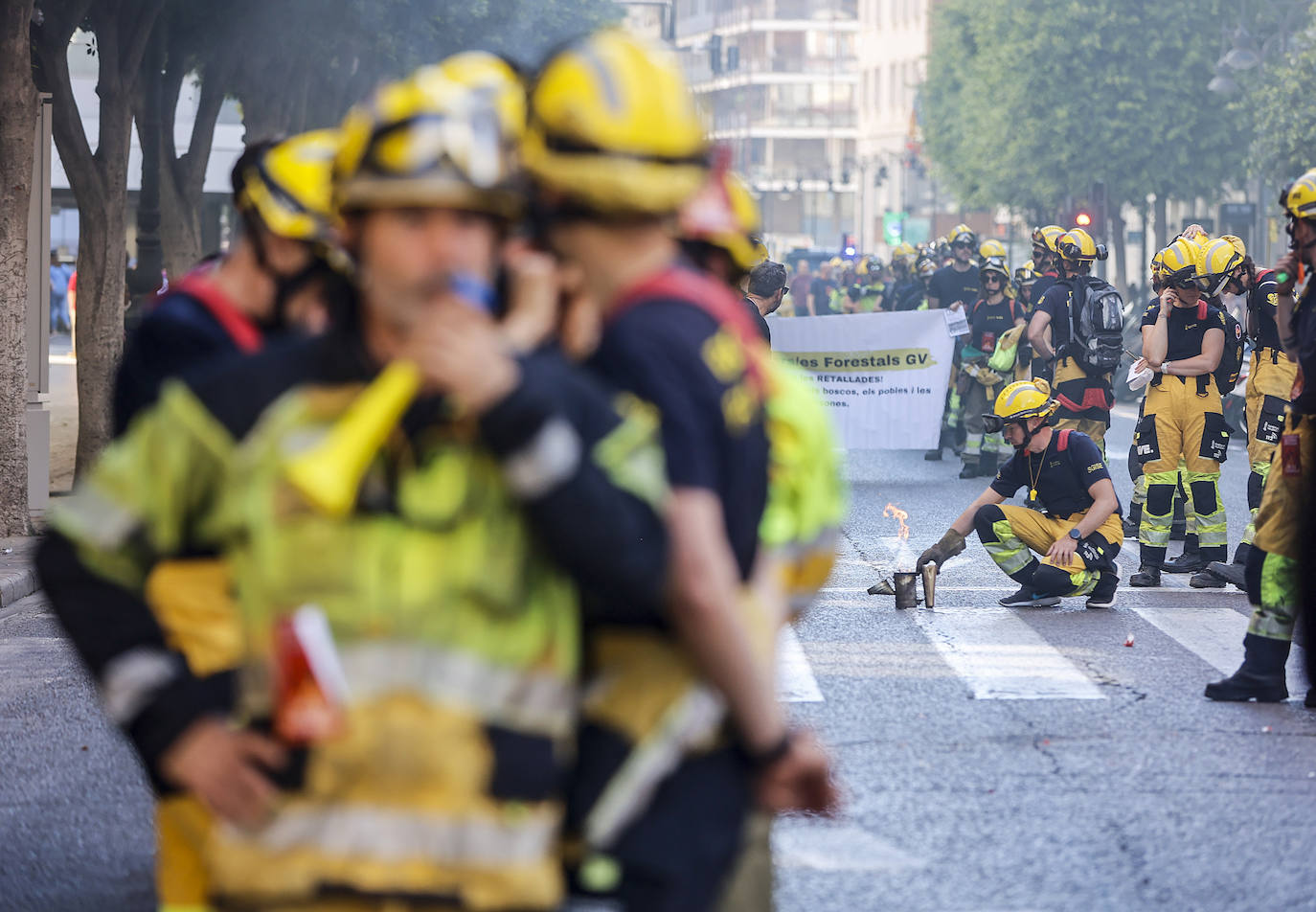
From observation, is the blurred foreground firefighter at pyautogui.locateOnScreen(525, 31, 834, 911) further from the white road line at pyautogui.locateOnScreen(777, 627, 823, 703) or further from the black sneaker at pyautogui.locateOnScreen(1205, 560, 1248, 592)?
the black sneaker at pyautogui.locateOnScreen(1205, 560, 1248, 592)

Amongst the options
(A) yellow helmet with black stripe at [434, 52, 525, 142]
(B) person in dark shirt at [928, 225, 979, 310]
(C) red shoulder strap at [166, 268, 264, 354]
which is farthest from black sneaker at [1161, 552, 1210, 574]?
(A) yellow helmet with black stripe at [434, 52, 525, 142]

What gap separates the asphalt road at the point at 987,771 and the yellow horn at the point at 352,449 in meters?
3.48

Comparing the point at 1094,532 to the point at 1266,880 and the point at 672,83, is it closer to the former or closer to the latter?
the point at 1266,880

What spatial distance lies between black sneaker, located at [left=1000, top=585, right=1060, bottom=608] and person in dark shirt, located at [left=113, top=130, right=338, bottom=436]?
743cm

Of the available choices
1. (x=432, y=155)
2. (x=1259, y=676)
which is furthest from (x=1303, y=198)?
(x=432, y=155)

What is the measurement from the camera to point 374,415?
231 cm

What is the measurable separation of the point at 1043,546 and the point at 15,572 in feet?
18.9

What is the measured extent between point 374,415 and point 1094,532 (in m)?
9.14

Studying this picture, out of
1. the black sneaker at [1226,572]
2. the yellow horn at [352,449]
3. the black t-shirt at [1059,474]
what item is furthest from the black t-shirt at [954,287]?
the yellow horn at [352,449]

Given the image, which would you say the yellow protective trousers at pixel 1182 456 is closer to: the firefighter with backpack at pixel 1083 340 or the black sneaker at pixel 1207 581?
the black sneaker at pixel 1207 581

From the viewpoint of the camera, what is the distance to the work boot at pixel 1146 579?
1204 cm

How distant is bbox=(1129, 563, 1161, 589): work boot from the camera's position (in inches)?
474

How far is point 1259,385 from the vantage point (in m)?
12.2

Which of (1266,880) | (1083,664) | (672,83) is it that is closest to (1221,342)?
(1083,664)
